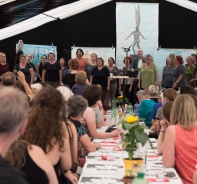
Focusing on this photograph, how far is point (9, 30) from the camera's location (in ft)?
45.3

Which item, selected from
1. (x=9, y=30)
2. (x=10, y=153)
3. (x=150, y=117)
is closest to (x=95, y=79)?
(x=150, y=117)

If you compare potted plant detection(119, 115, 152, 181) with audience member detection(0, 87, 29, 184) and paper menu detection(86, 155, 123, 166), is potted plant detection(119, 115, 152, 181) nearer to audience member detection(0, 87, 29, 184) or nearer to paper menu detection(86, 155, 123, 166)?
paper menu detection(86, 155, 123, 166)

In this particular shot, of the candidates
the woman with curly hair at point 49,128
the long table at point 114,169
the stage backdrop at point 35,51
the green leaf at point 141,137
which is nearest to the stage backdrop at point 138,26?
the stage backdrop at point 35,51

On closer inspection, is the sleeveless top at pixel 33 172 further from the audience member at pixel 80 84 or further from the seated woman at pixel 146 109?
the audience member at pixel 80 84

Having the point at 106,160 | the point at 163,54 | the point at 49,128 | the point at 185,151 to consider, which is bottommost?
the point at 106,160

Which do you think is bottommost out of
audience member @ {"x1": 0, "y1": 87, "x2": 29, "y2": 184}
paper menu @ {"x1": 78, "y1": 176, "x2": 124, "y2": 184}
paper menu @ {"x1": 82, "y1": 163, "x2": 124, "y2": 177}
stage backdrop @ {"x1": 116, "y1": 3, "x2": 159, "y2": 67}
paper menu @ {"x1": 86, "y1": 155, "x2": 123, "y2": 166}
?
paper menu @ {"x1": 86, "y1": 155, "x2": 123, "y2": 166}

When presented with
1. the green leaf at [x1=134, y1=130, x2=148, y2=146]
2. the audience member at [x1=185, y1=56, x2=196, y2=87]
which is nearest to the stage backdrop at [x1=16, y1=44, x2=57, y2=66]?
the audience member at [x1=185, y1=56, x2=196, y2=87]

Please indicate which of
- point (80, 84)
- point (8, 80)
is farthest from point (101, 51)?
point (8, 80)

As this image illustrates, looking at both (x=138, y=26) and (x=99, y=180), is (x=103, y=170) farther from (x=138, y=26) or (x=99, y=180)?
(x=138, y=26)

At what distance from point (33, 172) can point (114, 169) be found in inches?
45.6

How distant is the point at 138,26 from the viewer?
575 inches

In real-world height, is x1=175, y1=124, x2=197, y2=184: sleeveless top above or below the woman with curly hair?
below

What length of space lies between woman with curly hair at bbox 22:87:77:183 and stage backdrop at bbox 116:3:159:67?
11420mm

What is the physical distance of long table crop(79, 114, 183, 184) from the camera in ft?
9.86
